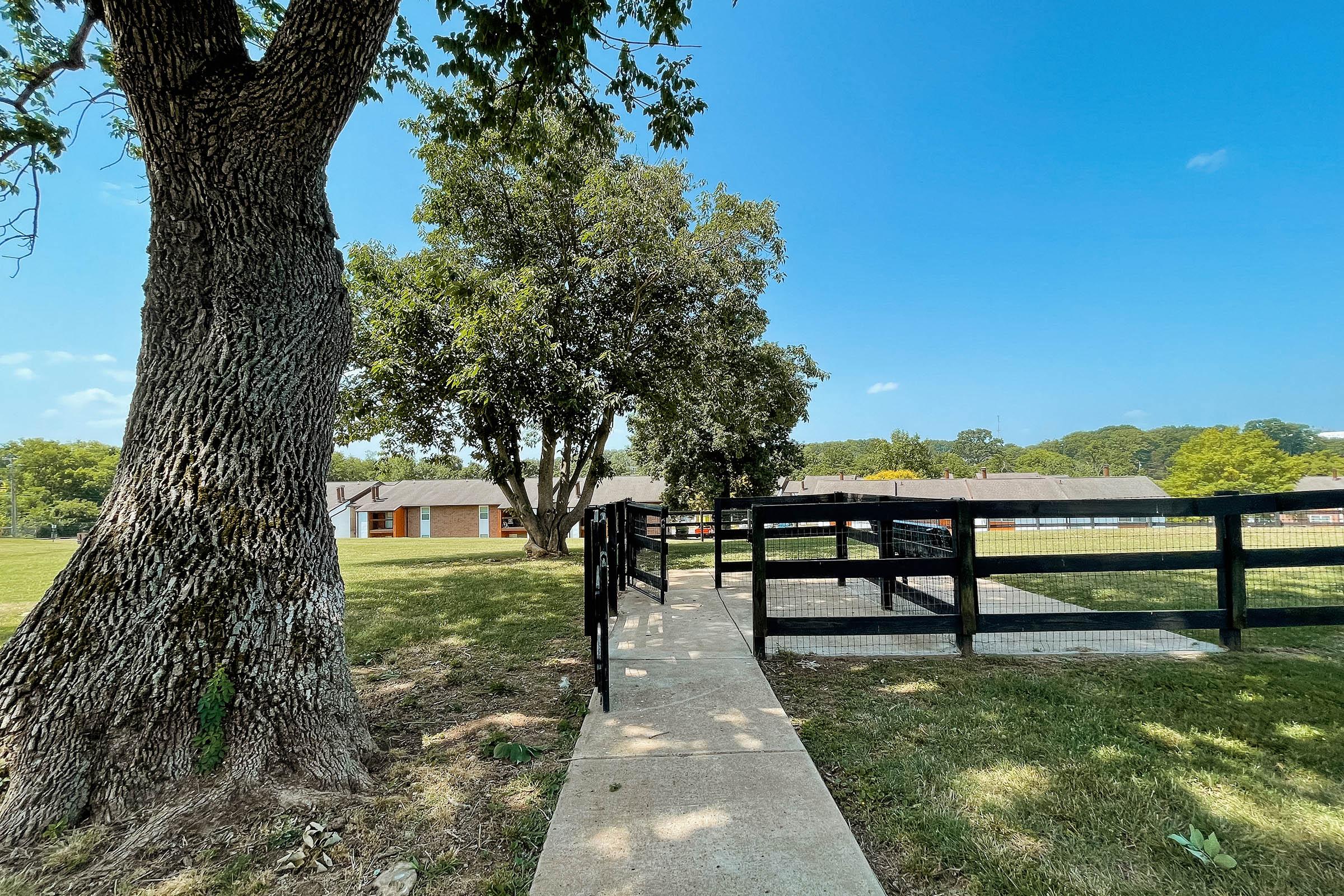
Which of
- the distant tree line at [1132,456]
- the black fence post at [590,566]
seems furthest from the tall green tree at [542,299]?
the distant tree line at [1132,456]

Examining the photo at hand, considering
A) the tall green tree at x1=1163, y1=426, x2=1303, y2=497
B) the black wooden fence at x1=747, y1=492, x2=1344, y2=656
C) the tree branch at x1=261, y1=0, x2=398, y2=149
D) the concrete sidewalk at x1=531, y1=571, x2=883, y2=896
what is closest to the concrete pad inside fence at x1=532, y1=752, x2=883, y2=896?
the concrete sidewalk at x1=531, y1=571, x2=883, y2=896

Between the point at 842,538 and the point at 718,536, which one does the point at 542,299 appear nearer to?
the point at 718,536

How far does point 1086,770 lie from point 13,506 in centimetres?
7751

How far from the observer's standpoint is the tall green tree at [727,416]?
13.2m

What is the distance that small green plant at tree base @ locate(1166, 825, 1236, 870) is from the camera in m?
1.96

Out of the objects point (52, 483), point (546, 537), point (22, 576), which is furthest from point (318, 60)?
point (52, 483)

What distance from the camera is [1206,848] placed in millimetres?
2021

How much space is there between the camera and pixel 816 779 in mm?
2611

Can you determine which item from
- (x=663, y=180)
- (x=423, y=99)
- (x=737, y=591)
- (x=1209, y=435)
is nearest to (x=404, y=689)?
(x=737, y=591)

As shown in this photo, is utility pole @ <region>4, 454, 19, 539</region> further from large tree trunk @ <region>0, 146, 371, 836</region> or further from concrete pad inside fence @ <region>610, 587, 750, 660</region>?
large tree trunk @ <region>0, 146, 371, 836</region>

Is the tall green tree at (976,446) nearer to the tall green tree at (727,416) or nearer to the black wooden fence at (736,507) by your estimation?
the tall green tree at (727,416)

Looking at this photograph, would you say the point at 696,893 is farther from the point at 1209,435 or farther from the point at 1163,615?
the point at 1209,435

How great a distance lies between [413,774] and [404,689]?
1.42m

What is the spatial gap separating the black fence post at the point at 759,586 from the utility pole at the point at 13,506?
69.5 m
